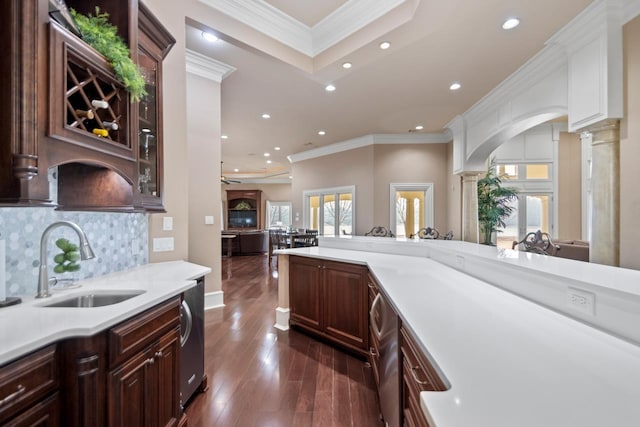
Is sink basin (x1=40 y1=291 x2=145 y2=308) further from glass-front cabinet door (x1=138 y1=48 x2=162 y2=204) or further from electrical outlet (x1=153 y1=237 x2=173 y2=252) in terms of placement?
electrical outlet (x1=153 y1=237 x2=173 y2=252)

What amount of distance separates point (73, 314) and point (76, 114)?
37.4 inches

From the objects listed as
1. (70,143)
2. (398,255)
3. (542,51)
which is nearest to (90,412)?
(70,143)

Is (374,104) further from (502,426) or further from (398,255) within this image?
(502,426)

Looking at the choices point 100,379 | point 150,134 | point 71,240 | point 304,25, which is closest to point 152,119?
point 150,134

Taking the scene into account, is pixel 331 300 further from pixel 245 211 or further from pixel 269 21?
pixel 245 211

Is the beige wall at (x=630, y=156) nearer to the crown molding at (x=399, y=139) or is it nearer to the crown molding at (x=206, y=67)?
the crown molding at (x=399, y=139)

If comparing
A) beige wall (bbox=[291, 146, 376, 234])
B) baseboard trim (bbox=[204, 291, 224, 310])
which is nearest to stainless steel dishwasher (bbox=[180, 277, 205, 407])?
baseboard trim (bbox=[204, 291, 224, 310])

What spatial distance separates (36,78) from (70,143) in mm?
275

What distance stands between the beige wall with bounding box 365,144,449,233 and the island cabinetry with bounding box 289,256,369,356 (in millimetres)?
3770

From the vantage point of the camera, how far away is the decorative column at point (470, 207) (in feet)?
17.7

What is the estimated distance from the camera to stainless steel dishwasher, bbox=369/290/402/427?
4.44 ft

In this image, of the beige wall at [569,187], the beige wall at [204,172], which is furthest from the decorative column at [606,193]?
the beige wall at [569,187]

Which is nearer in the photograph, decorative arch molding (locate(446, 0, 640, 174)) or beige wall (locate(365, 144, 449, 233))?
decorative arch molding (locate(446, 0, 640, 174))

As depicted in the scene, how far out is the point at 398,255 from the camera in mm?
3006
